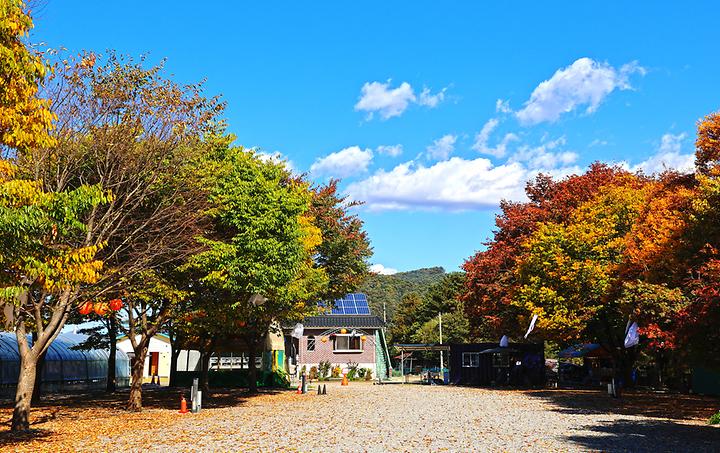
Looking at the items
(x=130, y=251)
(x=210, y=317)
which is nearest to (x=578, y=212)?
(x=210, y=317)

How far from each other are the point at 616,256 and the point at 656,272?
9671 mm

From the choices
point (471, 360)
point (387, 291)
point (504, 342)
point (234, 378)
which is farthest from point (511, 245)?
point (387, 291)

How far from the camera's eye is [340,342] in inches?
2119

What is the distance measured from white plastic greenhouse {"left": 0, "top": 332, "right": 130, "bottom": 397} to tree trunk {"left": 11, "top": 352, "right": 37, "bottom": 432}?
18665 millimetres

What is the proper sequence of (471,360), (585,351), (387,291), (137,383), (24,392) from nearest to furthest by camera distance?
(24,392) < (137,383) < (471,360) < (585,351) < (387,291)

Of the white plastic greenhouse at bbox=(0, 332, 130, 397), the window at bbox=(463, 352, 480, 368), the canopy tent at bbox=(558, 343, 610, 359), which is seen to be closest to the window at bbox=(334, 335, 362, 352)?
the window at bbox=(463, 352, 480, 368)

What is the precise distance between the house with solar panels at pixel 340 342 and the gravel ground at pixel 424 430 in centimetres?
2574

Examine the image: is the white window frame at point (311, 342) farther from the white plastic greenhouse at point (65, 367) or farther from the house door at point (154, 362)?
the white plastic greenhouse at point (65, 367)

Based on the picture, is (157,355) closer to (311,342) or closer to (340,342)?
(311,342)

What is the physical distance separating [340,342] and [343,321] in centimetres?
235

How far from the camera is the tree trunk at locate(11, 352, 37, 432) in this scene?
17.6 metres

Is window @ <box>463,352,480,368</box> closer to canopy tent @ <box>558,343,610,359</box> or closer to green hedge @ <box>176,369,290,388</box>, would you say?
canopy tent @ <box>558,343,610,359</box>

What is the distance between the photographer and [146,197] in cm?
2075

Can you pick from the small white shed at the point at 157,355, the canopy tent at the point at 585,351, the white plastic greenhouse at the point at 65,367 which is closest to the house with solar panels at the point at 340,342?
the small white shed at the point at 157,355
